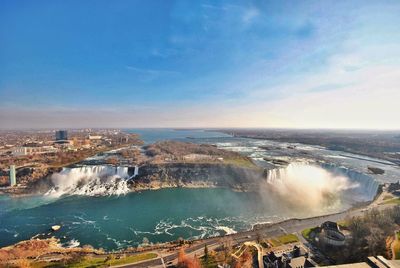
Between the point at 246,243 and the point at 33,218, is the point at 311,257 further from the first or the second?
the point at 33,218

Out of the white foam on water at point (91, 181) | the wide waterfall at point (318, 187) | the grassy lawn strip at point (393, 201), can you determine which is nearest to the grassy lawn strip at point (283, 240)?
the wide waterfall at point (318, 187)

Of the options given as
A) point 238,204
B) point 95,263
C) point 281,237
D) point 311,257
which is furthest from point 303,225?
point 95,263

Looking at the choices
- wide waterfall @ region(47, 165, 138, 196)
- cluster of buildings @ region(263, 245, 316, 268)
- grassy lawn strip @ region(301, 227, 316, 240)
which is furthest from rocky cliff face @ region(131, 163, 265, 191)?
cluster of buildings @ region(263, 245, 316, 268)

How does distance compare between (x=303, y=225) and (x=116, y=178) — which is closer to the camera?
(x=303, y=225)

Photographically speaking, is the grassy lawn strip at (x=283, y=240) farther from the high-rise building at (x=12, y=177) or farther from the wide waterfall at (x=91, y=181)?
the high-rise building at (x=12, y=177)

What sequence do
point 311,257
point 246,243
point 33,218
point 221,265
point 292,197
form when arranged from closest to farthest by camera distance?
point 221,265 < point 311,257 < point 246,243 < point 33,218 < point 292,197

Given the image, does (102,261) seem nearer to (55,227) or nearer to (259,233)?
(55,227)
